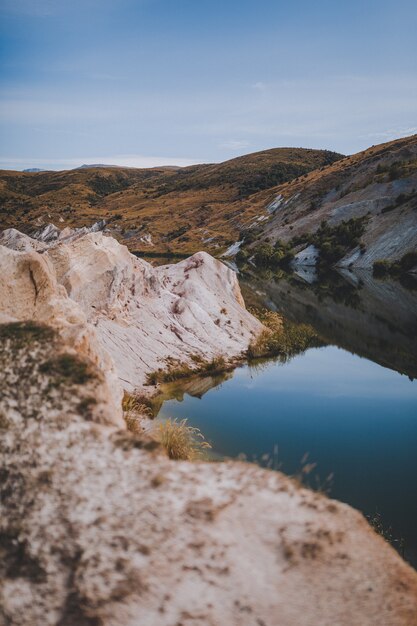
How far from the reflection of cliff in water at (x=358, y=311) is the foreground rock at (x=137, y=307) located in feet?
29.2

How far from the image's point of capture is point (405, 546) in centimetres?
1144

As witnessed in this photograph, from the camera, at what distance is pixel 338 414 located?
20.9 meters

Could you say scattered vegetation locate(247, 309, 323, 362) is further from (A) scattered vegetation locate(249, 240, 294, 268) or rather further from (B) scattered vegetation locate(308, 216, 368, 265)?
(A) scattered vegetation locate(249, 240, 294, 268)

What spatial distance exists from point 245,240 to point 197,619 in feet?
422

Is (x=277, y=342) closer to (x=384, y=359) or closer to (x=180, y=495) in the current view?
(x=384, y=359)

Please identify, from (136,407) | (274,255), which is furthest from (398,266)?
(136,407)

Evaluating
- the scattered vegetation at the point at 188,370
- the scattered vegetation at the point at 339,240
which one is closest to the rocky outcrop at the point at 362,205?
the scattered vegetation at the point at 339,240

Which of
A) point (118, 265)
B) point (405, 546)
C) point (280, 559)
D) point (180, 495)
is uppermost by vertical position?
point (118, 265)

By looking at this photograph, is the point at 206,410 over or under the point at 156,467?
under

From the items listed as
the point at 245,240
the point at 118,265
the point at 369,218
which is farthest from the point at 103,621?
the point at 245,240

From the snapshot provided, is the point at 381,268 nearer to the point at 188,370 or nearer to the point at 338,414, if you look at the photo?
the point at 188,370

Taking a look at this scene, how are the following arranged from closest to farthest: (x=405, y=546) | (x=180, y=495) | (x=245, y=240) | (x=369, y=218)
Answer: (x=180, y=495), (x=405, y=546), (x=369, y=218), (x=245, y=240)

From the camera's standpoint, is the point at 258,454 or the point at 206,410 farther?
the point at 206,410

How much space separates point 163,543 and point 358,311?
145 feet
